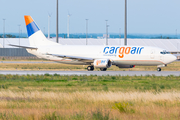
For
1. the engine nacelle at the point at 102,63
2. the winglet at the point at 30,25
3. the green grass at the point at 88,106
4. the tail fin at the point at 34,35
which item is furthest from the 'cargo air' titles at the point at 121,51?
the green grass at the point at 88,106

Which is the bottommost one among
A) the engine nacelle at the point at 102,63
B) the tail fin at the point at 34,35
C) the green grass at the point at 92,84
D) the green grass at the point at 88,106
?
the green grass at the point at 88,106

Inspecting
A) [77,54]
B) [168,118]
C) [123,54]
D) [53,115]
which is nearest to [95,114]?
[53,115]

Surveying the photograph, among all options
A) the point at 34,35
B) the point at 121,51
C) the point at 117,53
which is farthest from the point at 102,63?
the point at 34,35

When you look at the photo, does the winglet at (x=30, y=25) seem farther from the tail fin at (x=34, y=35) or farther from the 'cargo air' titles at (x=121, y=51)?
the 'cargo air' titles at (x=121, y=51)

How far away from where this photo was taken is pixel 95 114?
12.7 meters

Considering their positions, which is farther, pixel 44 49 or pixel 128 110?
pixel 44 49

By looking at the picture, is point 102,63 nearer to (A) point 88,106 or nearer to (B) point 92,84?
(B) point 92,84

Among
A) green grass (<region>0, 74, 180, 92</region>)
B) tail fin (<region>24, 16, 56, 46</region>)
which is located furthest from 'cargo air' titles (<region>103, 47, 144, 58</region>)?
green grass (<region>0, 74, 180, 92</region>)

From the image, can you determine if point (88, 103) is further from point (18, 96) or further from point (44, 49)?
point (44, 49)

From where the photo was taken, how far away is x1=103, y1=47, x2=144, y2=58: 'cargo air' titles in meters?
43.2

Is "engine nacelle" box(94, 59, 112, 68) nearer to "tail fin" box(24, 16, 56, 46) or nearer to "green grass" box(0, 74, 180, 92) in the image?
"tail fin" box(24, 16, 56, 46)

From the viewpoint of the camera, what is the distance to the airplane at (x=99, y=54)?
42.6 m

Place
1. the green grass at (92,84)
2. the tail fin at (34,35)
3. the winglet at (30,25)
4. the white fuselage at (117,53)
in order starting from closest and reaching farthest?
the green grass at (92,84)
the white fuselage at (117,53)
the winglet at (30,25)
the tail fin at (34,35)

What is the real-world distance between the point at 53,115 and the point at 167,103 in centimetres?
674
